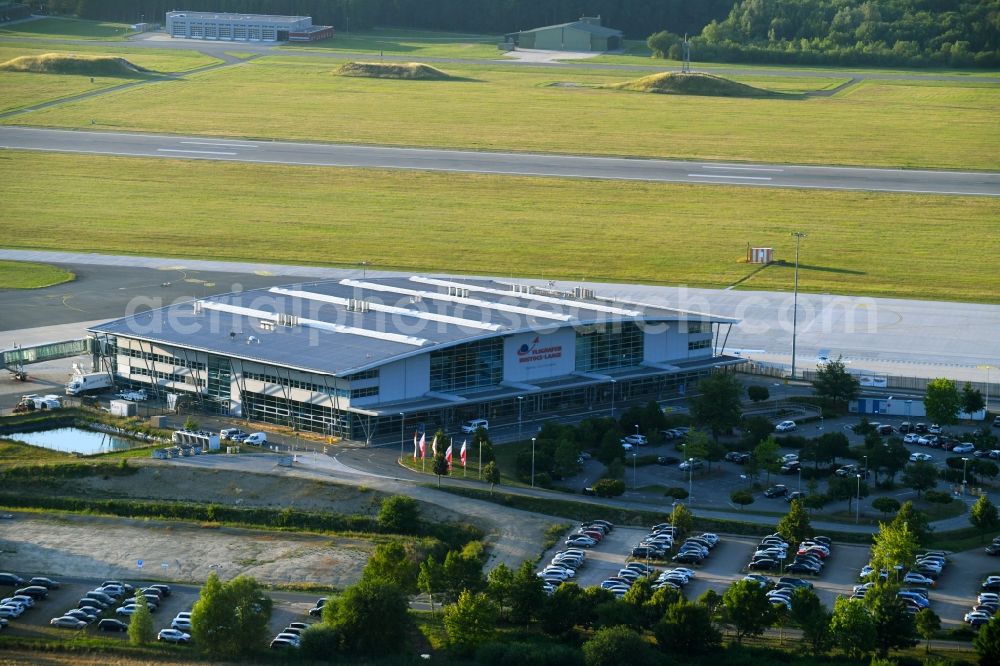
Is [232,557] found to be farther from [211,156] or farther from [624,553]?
[211,156]

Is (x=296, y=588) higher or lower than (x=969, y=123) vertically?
lower

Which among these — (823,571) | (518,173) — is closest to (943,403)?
(823,571)

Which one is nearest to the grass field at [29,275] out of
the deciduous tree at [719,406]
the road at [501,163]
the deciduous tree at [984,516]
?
the road at [501,163]

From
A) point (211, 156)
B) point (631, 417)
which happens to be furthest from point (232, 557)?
point (211, 156)

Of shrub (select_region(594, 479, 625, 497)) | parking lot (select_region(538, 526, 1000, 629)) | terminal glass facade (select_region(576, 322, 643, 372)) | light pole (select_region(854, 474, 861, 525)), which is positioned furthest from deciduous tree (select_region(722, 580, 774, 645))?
terminal glass facade (select_region(576, 322, 643, 372))

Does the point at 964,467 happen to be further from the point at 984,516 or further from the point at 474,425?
the point at 474,425

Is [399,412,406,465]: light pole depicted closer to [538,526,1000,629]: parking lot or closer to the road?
[538,526,1000,629]: parking lot
